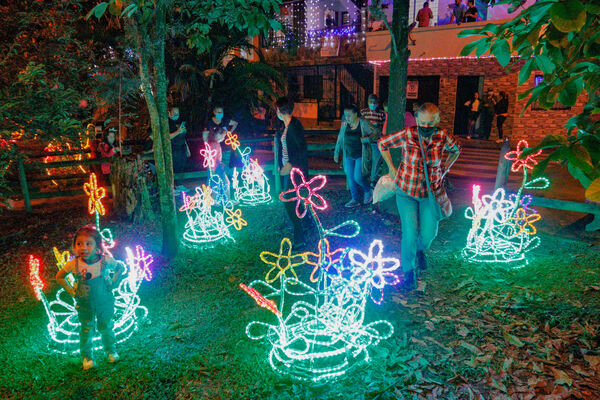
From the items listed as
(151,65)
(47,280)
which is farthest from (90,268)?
(151,65)

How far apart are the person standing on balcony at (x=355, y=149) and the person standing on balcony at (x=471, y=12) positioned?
458 inches

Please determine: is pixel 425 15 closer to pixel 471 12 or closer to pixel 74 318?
pixel 471 12

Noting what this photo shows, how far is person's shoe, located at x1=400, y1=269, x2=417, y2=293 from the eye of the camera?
4879 millimetres

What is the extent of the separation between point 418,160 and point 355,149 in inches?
132

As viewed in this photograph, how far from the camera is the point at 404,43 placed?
7656mm

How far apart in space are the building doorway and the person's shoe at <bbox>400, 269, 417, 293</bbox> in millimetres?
16075

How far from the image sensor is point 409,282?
4.91 meters

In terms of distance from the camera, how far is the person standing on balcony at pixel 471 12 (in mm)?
17000

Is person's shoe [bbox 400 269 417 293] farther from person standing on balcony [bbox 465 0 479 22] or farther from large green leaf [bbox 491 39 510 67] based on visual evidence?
person standing on balcony [bbox 465 0 479 22]

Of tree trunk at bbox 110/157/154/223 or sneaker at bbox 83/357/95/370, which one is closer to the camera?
sneaker at bbox 83/357/95/370

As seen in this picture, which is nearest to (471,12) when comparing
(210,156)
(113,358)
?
(210,156)

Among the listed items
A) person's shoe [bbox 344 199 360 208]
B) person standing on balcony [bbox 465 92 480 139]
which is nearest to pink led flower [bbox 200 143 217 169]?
person's shoe [bbox 344 199 360 208]

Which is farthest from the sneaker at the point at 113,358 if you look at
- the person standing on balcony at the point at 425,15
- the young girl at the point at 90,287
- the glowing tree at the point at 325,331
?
the person standing on balcony at the point at 425,15

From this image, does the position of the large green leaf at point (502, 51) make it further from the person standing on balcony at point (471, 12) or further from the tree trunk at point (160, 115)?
the person standing on balcony at point (471, 12)
